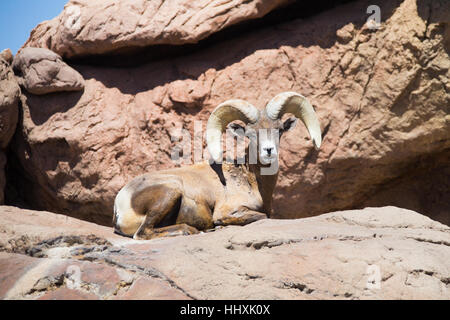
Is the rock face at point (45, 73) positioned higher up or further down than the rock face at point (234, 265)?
higher up

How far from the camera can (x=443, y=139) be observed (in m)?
9.91

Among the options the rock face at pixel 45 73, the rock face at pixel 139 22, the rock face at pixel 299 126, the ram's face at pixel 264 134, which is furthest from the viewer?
the rock face at pixel 45 73

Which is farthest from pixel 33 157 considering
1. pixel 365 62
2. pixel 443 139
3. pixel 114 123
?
pixel 443 139

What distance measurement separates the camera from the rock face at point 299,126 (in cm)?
991

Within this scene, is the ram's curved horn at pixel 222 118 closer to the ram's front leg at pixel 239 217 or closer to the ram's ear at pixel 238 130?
the ram's ear at pixel 238 130

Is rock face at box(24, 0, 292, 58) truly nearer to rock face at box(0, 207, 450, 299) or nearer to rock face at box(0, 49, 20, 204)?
rock face at box(0, 49, 20, 204)

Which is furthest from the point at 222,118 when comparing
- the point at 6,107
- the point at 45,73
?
the point at 6,107

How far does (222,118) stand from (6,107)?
188 inches

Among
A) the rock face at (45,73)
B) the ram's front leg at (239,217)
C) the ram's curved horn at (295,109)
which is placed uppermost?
the rock face at (45,73)

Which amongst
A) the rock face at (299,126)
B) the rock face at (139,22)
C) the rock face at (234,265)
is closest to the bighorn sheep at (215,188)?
the rock face at (234,265)

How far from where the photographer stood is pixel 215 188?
25.5ft

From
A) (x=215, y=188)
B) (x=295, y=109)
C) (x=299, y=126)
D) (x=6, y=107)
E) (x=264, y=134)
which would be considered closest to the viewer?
(x=264, y=134)

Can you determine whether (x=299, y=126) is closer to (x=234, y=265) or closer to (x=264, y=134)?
(x=264, y=134)

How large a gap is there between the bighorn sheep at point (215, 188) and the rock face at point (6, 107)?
14.0 ft
